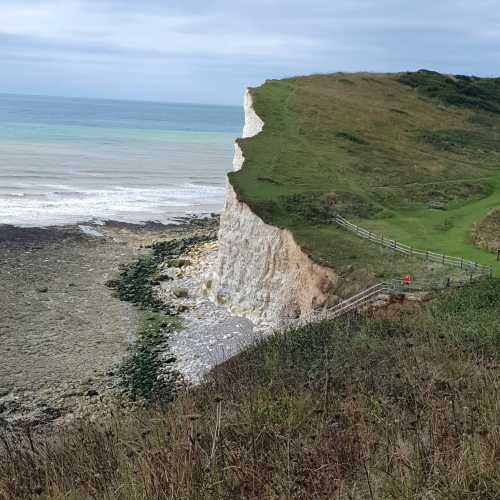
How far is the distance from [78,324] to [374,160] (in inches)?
1031

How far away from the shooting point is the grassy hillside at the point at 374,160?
107ft

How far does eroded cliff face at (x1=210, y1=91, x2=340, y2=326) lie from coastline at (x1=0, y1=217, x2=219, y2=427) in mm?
4930

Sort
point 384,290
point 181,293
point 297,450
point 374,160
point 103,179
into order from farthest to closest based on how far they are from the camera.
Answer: point 103,179
point 374,160
point 181,293
point 384,290
point 297,450

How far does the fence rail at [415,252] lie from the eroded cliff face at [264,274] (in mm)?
4046

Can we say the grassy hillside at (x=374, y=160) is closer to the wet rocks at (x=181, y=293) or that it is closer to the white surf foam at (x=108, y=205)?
the wet rocks at (x=181, y=293)

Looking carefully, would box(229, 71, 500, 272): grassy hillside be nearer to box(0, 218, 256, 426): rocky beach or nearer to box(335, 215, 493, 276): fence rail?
box(335, 215, 493, 276): fence rail

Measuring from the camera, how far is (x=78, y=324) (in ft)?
98.5

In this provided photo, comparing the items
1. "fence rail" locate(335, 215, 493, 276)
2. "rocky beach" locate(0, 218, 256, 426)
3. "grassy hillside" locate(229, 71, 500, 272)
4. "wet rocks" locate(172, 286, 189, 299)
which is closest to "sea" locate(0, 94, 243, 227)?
"rocky beach" locate(0, 218, 256, 426)

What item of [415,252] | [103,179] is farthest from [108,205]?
[415,252]

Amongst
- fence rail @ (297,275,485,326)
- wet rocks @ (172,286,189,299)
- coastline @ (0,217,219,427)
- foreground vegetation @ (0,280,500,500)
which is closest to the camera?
foreground vegetation @ (0,280,500,500)

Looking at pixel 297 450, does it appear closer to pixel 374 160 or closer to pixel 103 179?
pixel 374 160

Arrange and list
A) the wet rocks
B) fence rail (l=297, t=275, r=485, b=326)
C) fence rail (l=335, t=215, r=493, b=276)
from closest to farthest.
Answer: fence rail (l=297, t=275, r=485, b=326) < fence rail (l=335, t=215, r=493, b=276) < the wet rocks

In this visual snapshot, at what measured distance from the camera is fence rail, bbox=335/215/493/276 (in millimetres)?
24859

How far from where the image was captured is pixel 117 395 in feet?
73.9
